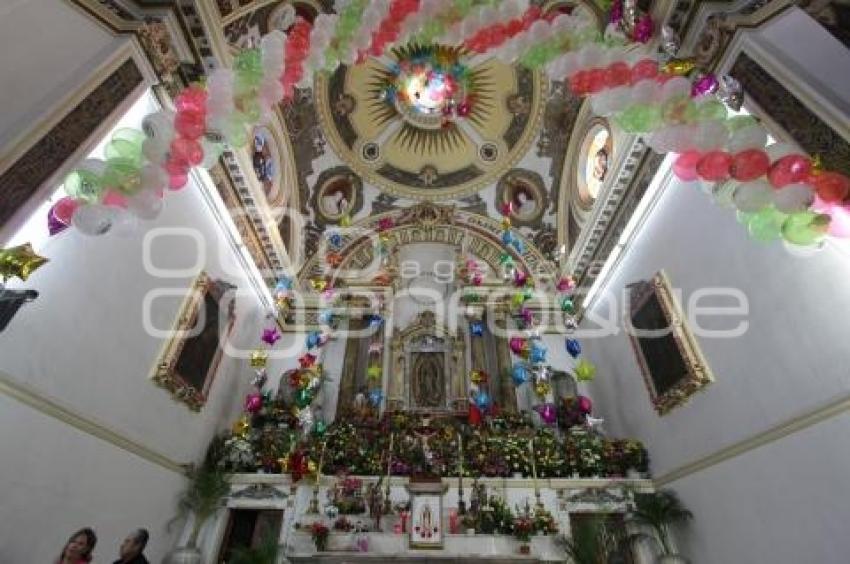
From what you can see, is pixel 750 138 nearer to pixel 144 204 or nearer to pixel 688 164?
pixel 688 164

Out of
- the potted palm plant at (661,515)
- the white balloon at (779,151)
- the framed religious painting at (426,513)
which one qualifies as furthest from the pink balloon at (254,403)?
the white balloon at (779,151)

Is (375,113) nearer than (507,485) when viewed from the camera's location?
No

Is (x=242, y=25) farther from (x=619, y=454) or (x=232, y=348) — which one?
(x=619, y=454)

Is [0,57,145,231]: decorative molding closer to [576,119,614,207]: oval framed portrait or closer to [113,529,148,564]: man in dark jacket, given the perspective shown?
[113,529,148,564]: man in dark jacket

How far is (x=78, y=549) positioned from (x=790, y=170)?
303 inches

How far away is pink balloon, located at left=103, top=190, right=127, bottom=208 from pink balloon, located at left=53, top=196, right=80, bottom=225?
0.27 meters

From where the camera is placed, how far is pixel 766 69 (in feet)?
15.2

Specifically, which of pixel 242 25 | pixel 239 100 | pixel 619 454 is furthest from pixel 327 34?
pixel 619 454

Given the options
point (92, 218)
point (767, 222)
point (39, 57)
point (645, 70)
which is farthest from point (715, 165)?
point (39, 57)

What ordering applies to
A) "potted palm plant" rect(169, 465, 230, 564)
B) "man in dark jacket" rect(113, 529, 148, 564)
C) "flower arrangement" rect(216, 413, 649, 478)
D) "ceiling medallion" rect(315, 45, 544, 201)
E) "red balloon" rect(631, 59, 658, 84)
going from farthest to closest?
"ceiling medallion" rect(315, 45, 544, 201) → "flower arrangement" rect(216, 413, 649, 478) → "potted palm plant" rect(169, 465, 230, 564) → "red balloon" rect(631, 59, 658, 84) → "man in dark jacket" rect(113, 529, 148, 564)

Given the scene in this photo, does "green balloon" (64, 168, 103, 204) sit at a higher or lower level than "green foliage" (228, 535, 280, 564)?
higher

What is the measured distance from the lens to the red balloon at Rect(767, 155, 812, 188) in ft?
12.3

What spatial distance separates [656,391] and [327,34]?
837 centimetres

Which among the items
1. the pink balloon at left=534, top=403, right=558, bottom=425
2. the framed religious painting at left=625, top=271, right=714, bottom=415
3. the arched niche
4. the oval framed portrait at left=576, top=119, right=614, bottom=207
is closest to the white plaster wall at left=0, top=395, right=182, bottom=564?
the arched niche
